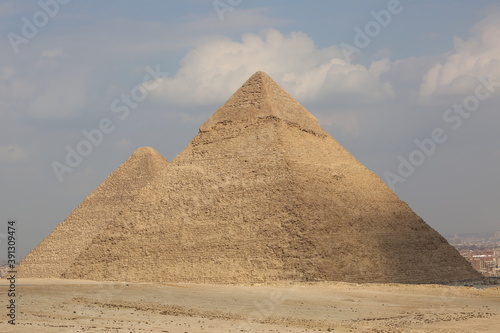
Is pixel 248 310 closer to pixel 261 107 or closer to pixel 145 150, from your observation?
pixel 261 107

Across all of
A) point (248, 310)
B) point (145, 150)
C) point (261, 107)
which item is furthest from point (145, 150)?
point (248, 310)

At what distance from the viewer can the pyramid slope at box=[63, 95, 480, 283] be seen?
167 feet

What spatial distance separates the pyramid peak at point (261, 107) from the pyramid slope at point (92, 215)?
17.7 metres

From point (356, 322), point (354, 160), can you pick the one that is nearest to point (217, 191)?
point (354, 160)

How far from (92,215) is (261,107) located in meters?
26.0

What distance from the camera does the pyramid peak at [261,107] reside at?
60.3 m

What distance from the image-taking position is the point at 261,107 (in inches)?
2379

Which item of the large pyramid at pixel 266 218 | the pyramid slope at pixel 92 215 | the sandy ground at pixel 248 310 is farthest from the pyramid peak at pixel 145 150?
the sandy ground at pixel 248 310

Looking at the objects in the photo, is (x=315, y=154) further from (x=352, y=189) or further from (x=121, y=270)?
(x=121, y=270)

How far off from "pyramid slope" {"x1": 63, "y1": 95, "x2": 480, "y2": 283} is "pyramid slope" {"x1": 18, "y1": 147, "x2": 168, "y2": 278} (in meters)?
16.5

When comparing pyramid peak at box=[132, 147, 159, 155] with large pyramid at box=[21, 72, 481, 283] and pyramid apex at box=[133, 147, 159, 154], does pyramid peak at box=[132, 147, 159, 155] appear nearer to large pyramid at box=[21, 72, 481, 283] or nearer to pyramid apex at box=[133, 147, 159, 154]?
pyramid apex at box=[133, 147, 159, 154]

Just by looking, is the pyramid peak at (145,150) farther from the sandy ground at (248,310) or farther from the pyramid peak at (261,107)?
the sandy ground at (248,310)

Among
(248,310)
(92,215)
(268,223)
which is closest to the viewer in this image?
(248,310)

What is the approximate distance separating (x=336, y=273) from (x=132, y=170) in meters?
35.8
